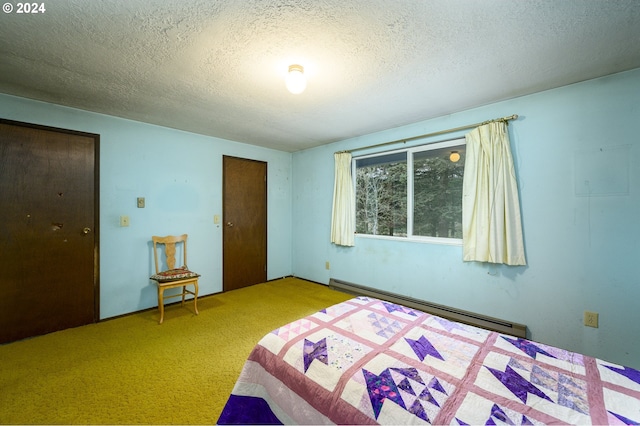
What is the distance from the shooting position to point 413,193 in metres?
3.29

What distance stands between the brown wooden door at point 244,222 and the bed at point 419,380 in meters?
2.79

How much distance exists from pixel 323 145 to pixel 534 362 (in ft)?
12.4

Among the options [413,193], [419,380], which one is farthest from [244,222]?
[419,380]

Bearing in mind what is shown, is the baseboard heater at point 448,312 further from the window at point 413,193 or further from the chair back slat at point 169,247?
the chair back slat at point 169,247

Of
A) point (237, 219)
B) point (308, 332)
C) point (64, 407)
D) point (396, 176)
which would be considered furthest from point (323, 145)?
point (64, 407)

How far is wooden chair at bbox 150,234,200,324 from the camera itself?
2.90 m

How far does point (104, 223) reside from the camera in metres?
2.93

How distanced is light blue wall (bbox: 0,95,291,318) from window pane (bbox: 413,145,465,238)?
9.21ft

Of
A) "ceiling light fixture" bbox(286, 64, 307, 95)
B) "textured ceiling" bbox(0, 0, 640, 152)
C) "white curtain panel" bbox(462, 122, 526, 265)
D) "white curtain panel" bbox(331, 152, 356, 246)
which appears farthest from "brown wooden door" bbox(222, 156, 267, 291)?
"white curtain panel" bbox(462, 122, 526, 265)

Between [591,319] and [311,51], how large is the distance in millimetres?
3128

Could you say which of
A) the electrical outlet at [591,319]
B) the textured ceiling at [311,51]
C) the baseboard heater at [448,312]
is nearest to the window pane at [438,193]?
the textured ceiling at [311,51]

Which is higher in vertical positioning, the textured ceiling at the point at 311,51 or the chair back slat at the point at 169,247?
the textured ceiling at the point at 311,51

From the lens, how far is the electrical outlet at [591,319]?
2117mm

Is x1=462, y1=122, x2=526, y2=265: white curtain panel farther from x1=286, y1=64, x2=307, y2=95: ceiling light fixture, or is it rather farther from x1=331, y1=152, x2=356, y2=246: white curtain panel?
x1=286, y1=64, x2=307, y2=95: ceiling light fixture
